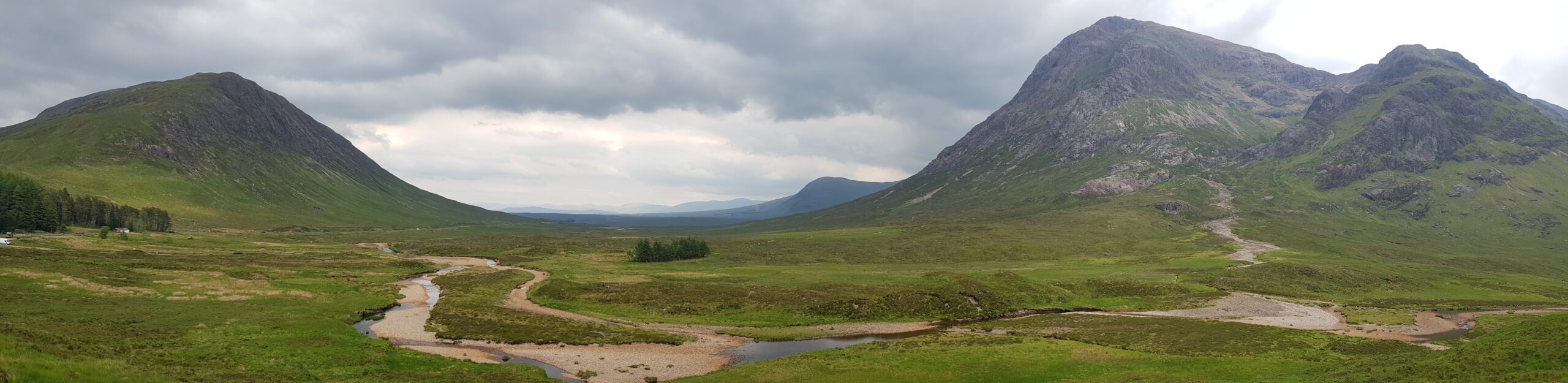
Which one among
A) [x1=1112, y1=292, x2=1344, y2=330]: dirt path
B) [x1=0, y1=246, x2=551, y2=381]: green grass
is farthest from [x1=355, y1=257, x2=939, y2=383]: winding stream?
[x1=1112, y1=292, x2=1344, y2=330]: dirt path

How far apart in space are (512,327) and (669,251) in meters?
99.0

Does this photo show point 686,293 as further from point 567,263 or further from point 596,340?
point 567,263

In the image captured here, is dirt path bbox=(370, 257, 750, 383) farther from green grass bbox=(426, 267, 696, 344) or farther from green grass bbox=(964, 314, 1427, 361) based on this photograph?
green grass bbox=(964, 314, 1427, 361)

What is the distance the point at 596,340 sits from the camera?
61.6 metres

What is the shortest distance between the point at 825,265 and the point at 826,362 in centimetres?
9696

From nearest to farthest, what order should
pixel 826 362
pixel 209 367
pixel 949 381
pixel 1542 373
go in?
pixel 1542 373
pixel 209 367
pixel 949 381
pixel 826 362

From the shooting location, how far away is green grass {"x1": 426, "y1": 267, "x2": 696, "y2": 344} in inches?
2430

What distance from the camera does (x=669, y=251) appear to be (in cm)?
16488

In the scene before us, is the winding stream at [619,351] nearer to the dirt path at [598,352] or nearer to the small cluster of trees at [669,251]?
the dirt path at [598,352]

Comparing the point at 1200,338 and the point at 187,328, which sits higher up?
the point at 187,328

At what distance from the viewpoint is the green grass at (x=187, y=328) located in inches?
1305

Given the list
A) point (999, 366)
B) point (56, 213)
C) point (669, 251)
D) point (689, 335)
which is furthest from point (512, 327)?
point (56, 213)

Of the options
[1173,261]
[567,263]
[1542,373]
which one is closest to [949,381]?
[1542,373]

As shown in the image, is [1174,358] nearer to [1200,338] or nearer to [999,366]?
[1200,338]
